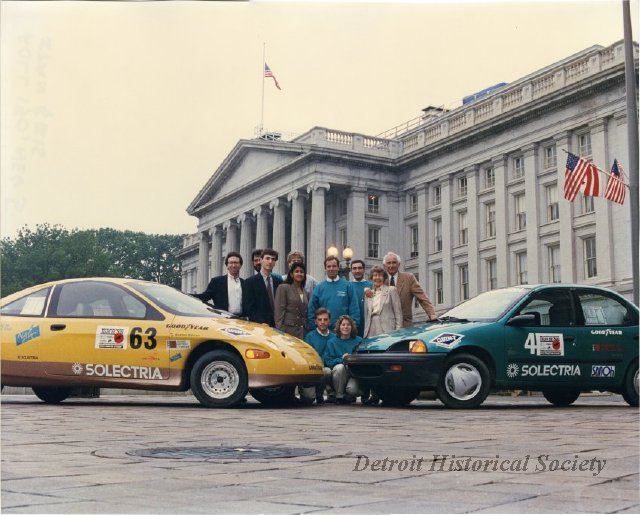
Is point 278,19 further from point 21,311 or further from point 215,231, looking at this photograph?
point 215,231

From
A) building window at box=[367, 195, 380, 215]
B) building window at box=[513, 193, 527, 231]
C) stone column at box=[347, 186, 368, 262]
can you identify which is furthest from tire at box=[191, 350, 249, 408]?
building window at box=[367, 195, 380, 215]

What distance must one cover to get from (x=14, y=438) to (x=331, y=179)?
5007 centimetres

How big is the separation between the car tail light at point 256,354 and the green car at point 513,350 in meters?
1.32

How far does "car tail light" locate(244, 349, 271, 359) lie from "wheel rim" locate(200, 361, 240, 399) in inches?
9.9

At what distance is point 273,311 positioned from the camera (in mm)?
12188

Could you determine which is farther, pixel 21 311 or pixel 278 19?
pixel 21 311

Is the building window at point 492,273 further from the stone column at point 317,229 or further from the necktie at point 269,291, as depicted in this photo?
the necktie at point 269,291

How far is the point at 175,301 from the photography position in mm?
10922

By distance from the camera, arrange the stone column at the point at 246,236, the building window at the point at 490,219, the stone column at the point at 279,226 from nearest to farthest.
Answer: the building window at the point at 490,219
the stone column at the point at 279,226
the stone column at the point at 246,236

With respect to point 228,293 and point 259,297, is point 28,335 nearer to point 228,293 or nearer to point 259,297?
point 228,293

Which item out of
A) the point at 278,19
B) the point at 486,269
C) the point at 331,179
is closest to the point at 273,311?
the point at 278,19

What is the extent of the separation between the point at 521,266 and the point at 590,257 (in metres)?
5.49


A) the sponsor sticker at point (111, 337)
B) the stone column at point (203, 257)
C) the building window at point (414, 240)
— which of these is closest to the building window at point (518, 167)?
the building window at point (414, 240)

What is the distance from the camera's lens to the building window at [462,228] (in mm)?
50469
